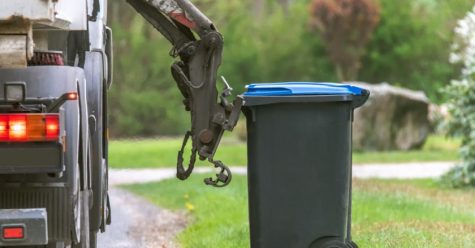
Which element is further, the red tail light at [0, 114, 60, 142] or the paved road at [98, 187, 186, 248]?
the paved road at [98, 187, 186, 248]

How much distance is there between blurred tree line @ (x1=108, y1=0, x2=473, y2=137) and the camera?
37969 mm

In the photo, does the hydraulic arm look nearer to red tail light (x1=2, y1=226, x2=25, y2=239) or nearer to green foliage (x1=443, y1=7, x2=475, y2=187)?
red tail light (x1=2, y1=226, x2=25, y2=239)

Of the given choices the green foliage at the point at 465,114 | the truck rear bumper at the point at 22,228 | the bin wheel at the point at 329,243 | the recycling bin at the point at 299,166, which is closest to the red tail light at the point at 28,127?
the truck rear bumper at the point at 22,228

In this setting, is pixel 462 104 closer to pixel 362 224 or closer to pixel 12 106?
pixel 362 224

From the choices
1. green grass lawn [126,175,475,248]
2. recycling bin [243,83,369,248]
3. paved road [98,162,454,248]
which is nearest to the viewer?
recycling bin [243,83,369,248]

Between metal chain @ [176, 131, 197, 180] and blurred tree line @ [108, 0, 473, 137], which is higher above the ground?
metal chain @ [176, 131, 197, 180]

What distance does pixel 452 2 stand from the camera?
3947 cm

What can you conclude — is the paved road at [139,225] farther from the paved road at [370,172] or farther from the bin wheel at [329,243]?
the paved road at [370,172]

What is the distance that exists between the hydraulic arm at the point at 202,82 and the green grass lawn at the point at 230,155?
522 inches

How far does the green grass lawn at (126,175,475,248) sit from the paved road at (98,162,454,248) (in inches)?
8.7

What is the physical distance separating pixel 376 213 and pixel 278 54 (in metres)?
27.8

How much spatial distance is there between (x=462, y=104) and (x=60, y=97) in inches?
456

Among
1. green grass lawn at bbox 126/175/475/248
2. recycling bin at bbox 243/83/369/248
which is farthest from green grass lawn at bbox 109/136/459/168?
recycling bin at bbox 243/83/369/248

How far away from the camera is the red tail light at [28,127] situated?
6.17 meters
